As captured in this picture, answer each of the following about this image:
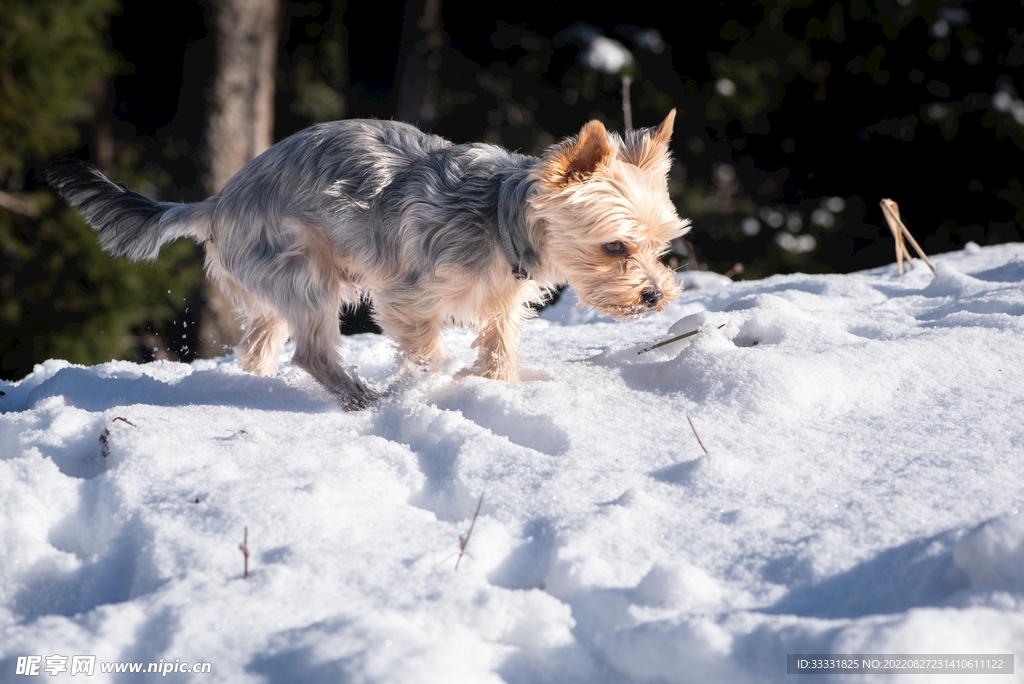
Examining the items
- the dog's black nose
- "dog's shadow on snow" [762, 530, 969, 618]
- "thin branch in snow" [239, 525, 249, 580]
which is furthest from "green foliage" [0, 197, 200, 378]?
"dog's shadow on snow" [762, 530, 969, 618]

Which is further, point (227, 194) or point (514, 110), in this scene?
point (514, 110)

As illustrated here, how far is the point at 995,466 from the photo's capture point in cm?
246

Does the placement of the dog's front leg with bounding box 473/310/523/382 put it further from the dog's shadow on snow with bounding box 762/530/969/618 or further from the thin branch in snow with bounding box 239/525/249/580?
the dog's shadow on snow with bounding box 762/530/969/618

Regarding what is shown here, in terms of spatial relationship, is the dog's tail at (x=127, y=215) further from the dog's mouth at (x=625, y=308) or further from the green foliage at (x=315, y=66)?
the green foliage at (x=315, y=66)

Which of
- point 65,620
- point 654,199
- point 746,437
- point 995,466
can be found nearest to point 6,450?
point 65,620

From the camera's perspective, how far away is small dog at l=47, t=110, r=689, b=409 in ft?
12.4

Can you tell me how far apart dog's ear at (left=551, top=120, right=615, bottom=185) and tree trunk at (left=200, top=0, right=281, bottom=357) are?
6.14 m

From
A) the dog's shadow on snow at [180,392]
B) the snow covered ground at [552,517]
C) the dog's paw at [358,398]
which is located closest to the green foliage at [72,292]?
the dog's shadow on snow at [180,392]

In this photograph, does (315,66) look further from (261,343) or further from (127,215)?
(261,343)

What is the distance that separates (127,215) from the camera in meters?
4.32

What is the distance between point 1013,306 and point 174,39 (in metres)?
12.8

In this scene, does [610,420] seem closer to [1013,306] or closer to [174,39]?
[1013,306]

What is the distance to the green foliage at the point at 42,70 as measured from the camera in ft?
30.2

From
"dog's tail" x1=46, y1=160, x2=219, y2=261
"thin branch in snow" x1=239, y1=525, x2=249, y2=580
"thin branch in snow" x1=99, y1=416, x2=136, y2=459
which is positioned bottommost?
"thin branch in snow" x1=99, y1=416, x2=136, y2=459
